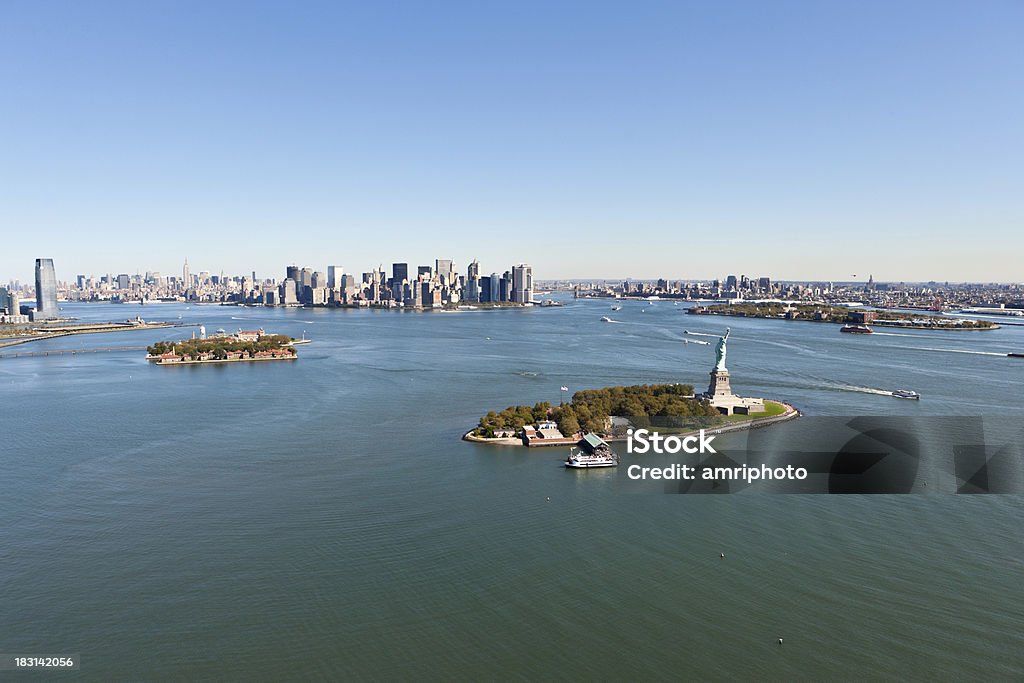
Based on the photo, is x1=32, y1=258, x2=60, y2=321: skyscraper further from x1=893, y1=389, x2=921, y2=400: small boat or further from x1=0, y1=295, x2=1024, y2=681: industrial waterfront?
x1=893, y1=389, x2=921, y2=400: small boat

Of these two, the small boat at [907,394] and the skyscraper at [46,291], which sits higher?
the skyscraper at [46,291]

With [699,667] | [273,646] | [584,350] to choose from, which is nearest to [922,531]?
[699,667]

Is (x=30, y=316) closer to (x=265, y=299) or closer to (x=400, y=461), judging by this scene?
(x=265, y=299)

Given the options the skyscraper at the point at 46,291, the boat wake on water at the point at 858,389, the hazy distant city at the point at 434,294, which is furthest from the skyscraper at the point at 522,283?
the boat wake on water at the point at 858,389

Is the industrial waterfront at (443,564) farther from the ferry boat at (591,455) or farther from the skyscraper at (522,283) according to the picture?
the skyscraper at (522,283)

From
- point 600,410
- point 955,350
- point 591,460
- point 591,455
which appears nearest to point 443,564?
point 591,460
